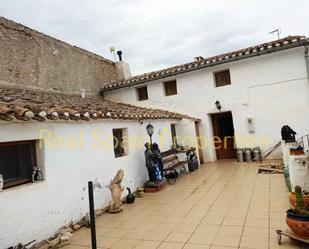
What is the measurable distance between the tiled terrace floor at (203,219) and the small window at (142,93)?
7.64m

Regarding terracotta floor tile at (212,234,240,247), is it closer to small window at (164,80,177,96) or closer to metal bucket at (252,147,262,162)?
metal bucket at (252,147,262,162)

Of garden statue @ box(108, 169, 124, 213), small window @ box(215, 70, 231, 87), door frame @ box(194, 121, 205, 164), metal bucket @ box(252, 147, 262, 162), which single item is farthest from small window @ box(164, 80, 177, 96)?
garden statue @ box(108, 169, 124, 213)

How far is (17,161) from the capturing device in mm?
5492

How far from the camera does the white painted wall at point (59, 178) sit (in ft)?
16.1

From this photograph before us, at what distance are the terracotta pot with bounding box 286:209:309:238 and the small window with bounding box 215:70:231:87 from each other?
9.99 m

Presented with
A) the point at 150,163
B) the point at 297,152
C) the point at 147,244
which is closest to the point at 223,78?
the point at 150,163

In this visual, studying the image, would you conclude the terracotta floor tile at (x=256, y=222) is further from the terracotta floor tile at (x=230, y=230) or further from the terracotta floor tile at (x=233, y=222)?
the terracotta floor tile at (x=230, y=230)

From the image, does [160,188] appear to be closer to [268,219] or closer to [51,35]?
[268,219]

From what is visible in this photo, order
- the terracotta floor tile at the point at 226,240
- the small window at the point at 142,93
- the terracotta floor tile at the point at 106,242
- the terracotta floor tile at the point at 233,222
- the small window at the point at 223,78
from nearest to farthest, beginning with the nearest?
the terracotta floor tile at the point at 226,240, the terracotta floor tile at the point at 106,242, the terracotta floor tile at the point at 233,222, the small window at the point at 223,78, the small window at the point at 142,93

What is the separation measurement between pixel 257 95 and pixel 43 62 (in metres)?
9.94

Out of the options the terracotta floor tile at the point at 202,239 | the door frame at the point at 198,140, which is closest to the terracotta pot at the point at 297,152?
the terracotta floor tile at the point at 202,239

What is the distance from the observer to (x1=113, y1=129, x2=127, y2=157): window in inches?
342

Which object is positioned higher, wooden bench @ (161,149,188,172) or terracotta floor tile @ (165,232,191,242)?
wooden bench @ (161,149,188,172)

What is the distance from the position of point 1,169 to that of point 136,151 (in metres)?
4.85
